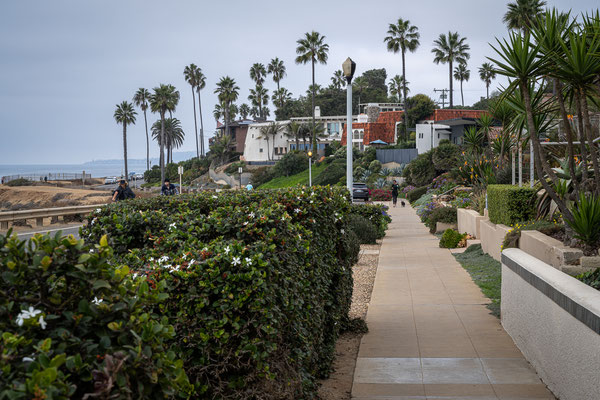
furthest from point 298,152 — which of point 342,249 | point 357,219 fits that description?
point 342,249

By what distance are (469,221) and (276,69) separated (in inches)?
3889

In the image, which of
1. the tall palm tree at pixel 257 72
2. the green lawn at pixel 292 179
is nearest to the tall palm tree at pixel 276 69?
the tall palm tree at pixel 257 72

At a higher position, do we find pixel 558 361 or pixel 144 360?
pixel 144 360

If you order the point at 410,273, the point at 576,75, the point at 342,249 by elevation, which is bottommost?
the point at 410,273

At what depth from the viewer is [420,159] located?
173ft

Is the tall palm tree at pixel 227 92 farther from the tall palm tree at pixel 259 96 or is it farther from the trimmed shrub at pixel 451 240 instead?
the trimmed shrub at pixel 451 240

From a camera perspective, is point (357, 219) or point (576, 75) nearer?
point (576, 75)

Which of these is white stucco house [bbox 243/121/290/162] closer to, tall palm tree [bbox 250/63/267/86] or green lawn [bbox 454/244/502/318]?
tall palm tree [bbox 250/63/267/86]

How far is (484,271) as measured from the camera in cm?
1352

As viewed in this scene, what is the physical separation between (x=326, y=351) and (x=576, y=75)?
565 cm

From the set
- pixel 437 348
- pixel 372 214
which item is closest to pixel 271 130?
pixel 372 214

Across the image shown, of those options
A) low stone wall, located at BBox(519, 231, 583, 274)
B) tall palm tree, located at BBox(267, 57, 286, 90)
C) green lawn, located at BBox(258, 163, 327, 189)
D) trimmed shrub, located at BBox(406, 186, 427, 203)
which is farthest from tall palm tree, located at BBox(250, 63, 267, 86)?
low stone wall, located at BBox(519, 231, 583, 274)

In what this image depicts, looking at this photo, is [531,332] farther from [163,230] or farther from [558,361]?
[163,230]

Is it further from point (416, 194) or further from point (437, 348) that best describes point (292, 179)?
point (437, 348)
